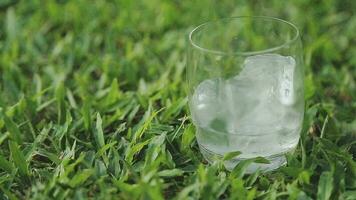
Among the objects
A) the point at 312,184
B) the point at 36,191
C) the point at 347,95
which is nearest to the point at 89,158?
the point at 36,191

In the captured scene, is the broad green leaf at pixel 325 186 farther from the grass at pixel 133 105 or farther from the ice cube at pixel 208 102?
the ice cube at pixel 208 102

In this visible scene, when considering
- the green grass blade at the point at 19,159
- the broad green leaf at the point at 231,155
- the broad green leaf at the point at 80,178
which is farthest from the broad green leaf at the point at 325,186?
the green grass blade at the point at 19,159

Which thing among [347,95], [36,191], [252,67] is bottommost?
[347,95]

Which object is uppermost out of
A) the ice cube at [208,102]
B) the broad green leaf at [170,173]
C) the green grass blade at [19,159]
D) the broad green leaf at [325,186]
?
the ice cube at [208,102]

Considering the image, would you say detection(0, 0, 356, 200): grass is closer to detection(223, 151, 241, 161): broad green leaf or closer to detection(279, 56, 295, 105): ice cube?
detection(223, 151, 241, 161): broad green leaf

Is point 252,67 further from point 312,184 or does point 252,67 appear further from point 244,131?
point 312,184
